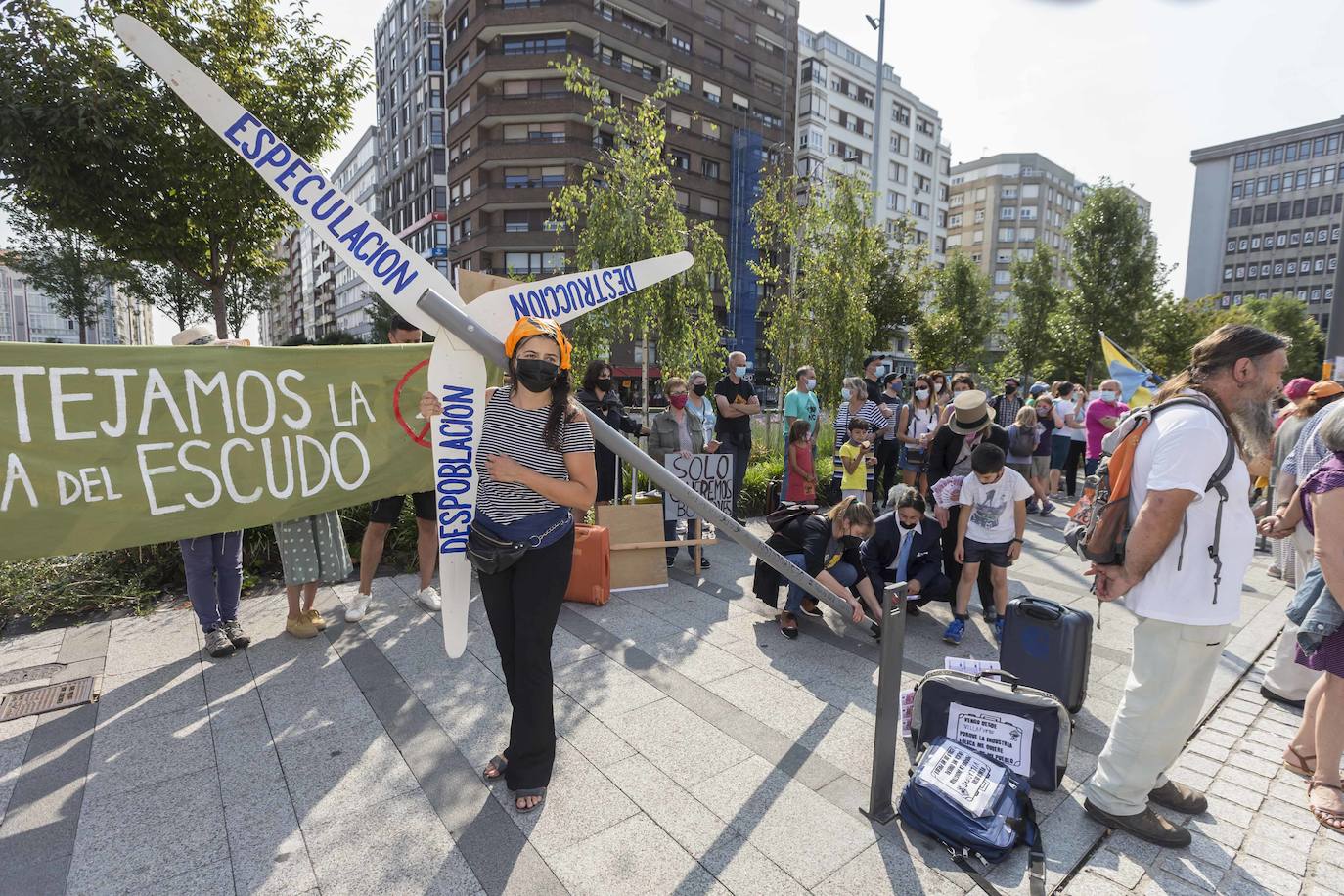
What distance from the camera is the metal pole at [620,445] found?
94.7 inches

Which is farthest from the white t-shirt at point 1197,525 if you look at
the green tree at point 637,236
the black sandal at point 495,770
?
the green tree at point 637,236

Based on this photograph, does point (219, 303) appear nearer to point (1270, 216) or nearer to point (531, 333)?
point (531, 333)

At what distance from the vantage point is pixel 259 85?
7.54 m

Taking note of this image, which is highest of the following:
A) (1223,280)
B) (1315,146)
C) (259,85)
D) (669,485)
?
(1315,146)

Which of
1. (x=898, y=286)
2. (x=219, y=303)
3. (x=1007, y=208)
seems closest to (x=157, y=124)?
(x=219, y=303)

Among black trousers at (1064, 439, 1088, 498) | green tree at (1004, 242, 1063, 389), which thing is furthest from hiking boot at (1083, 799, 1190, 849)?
green tree at (1004, 242, 1063, 389)

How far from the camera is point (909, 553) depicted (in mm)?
5020

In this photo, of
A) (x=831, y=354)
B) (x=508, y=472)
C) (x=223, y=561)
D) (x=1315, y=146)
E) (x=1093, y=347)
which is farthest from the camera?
(x=1315, y=146)

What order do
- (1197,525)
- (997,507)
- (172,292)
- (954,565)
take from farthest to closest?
(172,292), (954,565), (997,507), (1197,525)

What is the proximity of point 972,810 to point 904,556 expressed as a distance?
2579 mm

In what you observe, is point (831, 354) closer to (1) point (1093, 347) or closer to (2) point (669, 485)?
(2) point (669, 485)

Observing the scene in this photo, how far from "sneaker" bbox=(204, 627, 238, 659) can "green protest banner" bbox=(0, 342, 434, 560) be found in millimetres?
824

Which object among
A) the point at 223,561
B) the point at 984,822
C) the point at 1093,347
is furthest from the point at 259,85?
the point at 1093,347

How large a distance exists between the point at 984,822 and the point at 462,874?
198 centimetres
